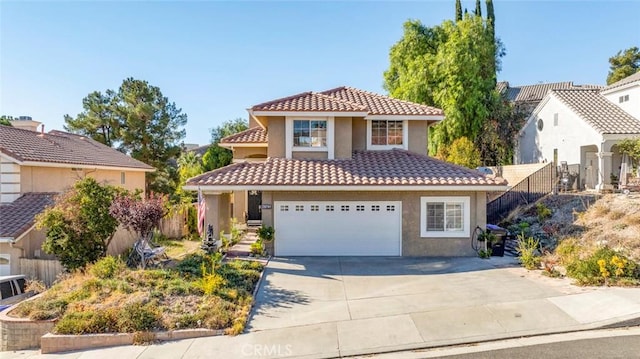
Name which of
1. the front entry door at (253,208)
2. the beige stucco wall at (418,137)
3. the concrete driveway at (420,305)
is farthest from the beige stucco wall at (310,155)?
the front entry door at (253,208)

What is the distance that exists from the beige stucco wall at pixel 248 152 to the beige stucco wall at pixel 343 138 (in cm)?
Result: 563

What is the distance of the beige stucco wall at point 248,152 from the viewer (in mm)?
20000

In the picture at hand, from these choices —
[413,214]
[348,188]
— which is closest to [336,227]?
[348,188]

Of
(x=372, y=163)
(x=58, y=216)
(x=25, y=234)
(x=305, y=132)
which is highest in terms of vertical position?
(x=305, y=132)

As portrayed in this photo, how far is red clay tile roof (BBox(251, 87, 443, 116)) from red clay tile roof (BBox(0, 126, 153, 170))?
1103 cm

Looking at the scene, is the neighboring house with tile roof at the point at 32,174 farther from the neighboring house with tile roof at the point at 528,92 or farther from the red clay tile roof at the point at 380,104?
the neighboring house with tile roof at the point at 528,92

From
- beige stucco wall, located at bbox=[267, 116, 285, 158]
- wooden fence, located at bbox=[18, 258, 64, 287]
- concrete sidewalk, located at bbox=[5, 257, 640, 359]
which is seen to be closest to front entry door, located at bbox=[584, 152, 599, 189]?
concrete sidewalk, located at bbox=[5, 257, 640, 359]

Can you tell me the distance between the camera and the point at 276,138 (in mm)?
15828

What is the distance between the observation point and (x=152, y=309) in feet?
28.1

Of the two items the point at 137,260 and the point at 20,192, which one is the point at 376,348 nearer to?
the point at 137,260

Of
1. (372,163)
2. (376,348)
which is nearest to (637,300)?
(376,348)

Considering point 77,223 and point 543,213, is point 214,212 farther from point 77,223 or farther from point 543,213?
point 543,213

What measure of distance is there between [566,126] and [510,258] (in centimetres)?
1442

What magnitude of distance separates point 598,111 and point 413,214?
1684 cm
